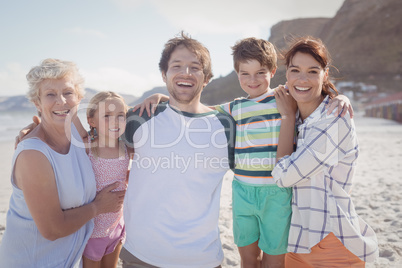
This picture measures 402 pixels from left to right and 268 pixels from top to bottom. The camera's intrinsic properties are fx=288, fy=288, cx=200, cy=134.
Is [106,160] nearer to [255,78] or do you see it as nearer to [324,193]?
[255,78]

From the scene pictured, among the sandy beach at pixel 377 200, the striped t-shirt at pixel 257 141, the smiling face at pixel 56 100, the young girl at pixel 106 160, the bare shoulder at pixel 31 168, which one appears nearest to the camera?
the bare shoulder at pixel 31 168

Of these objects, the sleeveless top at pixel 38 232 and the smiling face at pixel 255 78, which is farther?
the smiling face at pixel 255 78

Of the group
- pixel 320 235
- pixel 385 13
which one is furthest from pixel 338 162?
pixel 385 13

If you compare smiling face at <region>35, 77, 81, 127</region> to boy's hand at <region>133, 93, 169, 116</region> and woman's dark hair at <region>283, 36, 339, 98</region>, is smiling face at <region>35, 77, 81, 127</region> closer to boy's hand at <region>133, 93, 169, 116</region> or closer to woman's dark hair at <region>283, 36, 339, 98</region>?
boy's hand at <region>133, 93, 169, 116</region>

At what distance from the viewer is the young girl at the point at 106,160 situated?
89.4 inches

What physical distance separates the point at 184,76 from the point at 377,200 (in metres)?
4.60

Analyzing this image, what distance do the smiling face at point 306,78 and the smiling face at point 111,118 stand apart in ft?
4.48

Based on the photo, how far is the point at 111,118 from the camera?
2.36 metres

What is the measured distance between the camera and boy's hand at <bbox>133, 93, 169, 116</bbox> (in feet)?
7.70

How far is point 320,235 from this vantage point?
1.90 meters

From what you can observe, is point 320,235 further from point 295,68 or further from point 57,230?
point 57,230

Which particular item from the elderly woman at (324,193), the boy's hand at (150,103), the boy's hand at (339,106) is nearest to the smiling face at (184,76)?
the boy's hand at (150,103)

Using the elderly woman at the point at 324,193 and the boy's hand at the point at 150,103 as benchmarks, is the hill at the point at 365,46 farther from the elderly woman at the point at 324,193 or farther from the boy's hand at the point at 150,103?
the elderly woman at the point at 324,193

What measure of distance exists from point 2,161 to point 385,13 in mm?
54813
